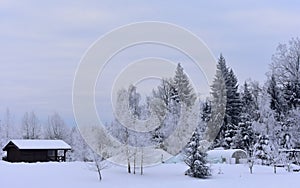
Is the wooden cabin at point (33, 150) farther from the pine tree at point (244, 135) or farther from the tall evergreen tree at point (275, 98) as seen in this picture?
the tall evergreen tree at point (275, 98)

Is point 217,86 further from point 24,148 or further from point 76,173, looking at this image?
point 76,173

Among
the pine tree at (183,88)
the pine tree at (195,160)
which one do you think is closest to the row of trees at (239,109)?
the pine tree at (183,88)

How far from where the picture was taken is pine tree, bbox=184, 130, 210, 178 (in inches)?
1125

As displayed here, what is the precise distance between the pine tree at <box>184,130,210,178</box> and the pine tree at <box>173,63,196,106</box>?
604 inches

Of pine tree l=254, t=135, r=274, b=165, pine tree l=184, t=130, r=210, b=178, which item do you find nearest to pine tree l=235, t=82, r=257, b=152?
pine tree l=254, t=135, r=274, b=165

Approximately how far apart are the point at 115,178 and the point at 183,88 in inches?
952

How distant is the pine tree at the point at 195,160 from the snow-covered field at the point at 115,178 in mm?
586

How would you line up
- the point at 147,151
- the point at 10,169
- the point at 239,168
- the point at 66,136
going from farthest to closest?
the point at 66,136 < the point at 239,168 < the point at 147,151 < the point at 10,169

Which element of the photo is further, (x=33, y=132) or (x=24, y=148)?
(x=33, y=132)

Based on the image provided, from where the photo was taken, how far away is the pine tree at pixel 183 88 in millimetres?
46562

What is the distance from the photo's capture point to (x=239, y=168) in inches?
1297

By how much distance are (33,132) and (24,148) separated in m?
34.8

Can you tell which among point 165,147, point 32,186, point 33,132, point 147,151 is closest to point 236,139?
point 165,147

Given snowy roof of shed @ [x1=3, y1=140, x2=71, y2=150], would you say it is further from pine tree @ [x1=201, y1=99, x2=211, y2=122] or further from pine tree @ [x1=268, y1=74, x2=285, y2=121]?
pine tree @ [x1=268, y1=74, x2=285, y2=121]
